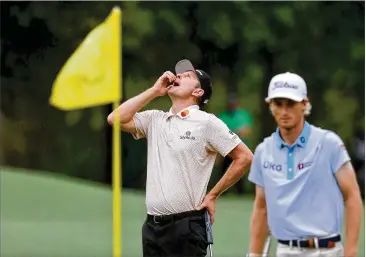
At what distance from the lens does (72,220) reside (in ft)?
54.2

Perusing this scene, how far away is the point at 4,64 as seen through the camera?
2303 cm

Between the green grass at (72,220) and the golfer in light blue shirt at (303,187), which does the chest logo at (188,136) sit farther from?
the green grass at (72,220)

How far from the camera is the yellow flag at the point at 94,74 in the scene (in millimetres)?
7184

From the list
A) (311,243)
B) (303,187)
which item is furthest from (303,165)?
(311,243)

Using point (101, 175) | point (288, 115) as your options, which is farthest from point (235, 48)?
point (288, 115)

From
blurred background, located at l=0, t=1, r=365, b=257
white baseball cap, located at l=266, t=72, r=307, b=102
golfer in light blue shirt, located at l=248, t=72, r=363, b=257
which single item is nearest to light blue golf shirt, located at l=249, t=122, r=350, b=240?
golfer in light blue shirt, located at l=248, t=72, r=363, b=257

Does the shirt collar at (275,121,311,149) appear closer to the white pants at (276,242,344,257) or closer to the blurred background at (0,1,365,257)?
the white pants at (276,242,344,257)

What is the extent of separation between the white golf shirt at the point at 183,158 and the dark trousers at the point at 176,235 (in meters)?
0.06

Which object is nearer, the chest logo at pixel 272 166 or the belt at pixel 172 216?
the chest logo at pixel 272 166

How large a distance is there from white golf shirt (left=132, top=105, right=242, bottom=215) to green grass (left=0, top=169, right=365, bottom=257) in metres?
4.77

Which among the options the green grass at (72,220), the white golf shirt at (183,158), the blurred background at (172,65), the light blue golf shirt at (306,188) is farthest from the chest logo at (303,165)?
the blurred background at (172,65)

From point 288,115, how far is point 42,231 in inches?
355

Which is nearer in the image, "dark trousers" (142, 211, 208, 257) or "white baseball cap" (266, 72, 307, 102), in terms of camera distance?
"white baseball cap" (266, 72, 307, 102)

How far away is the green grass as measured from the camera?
1374 cm
